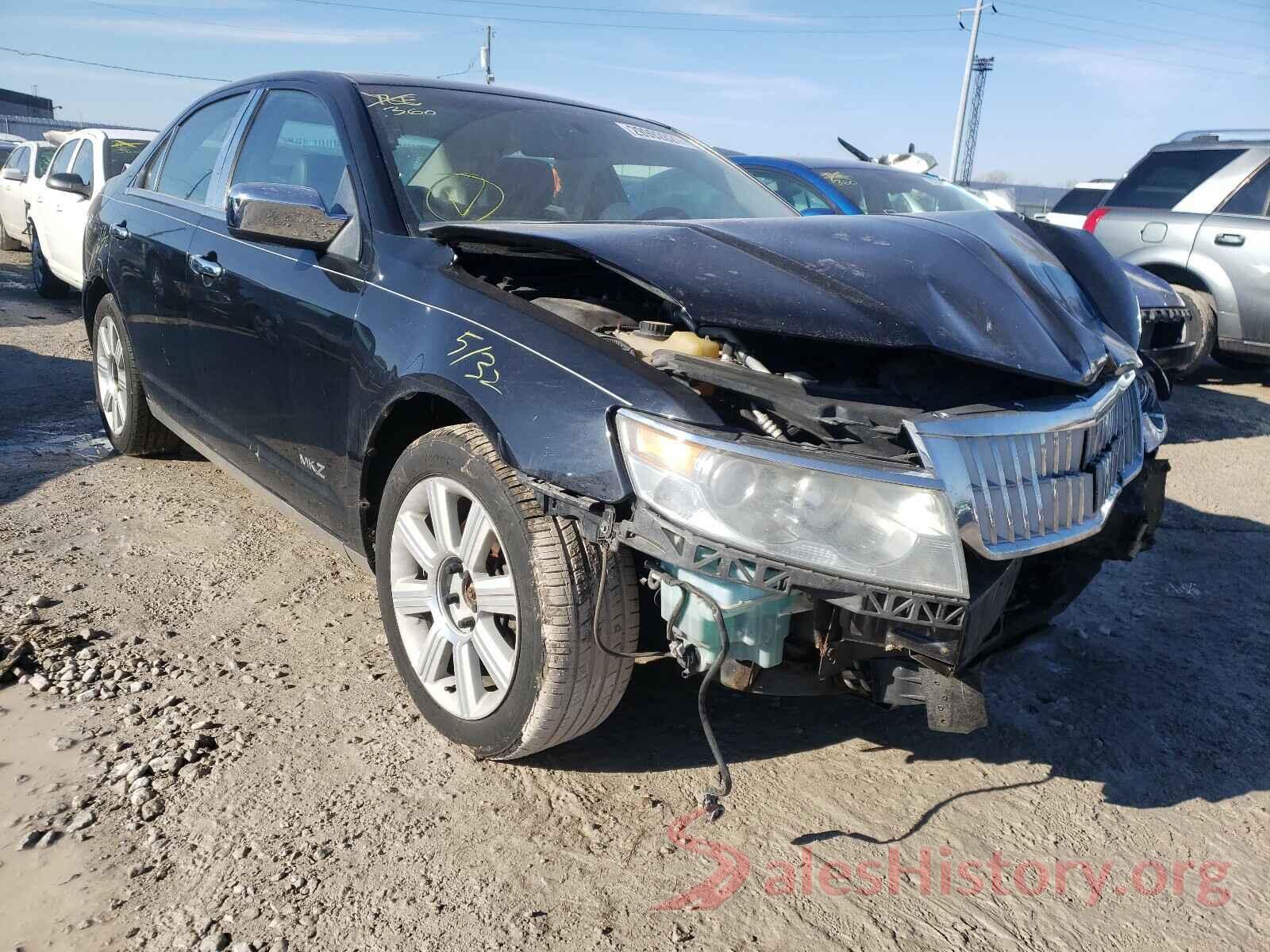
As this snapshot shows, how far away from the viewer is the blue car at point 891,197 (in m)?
6.05

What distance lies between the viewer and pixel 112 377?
4.68 metres

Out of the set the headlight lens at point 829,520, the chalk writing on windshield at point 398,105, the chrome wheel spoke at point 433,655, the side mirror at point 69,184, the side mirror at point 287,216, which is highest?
the chalk writing on windshield at point 398,105

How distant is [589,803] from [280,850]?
679 mm

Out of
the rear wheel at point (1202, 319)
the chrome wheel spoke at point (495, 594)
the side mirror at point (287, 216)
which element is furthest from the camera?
the rear wheel at point (1202, 319)

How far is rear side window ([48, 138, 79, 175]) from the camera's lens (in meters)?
8.99

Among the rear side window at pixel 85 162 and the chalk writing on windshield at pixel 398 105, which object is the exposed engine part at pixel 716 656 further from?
the rear side window at pixel 85 162

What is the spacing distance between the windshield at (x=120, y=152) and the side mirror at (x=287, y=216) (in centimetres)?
648

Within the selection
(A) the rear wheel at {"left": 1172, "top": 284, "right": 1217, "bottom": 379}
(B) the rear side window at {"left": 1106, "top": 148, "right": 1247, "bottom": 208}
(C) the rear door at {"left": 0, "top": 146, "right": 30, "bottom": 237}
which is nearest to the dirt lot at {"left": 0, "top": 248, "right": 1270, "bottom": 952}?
(A) the rear wheel at {"left": 1172, "top": 284, "right": 1217, "bottom": 379}

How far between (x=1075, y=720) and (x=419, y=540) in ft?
6.33

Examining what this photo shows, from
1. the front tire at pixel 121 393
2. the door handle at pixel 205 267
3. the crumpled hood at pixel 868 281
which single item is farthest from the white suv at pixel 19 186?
the crumpled hood at pixel 868 281

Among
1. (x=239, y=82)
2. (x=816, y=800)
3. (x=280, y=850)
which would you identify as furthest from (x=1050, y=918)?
(x=239, y=82)

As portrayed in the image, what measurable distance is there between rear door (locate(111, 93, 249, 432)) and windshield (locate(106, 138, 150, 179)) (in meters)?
4.32

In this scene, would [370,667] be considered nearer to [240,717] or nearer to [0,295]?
[240,717]

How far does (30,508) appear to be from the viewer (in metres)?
3.99
